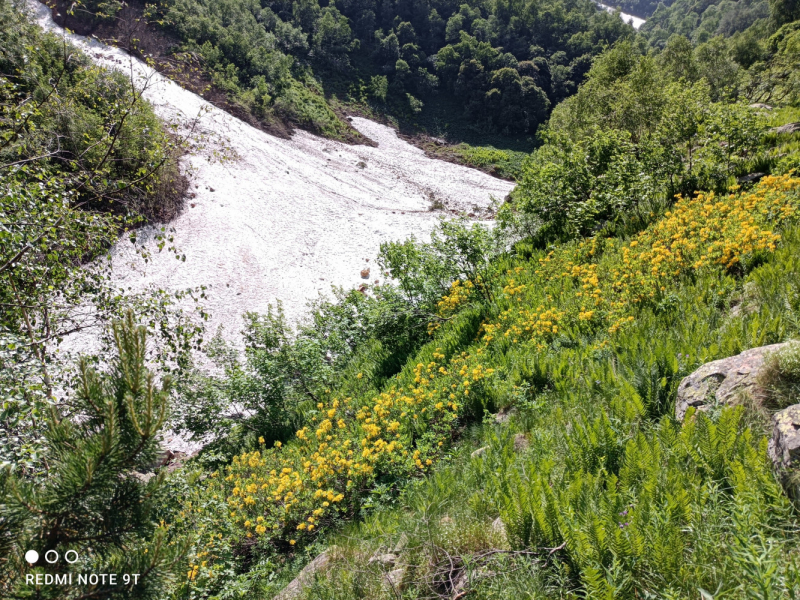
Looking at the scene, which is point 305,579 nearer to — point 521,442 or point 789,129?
point 521,442

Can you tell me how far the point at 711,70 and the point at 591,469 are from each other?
42846mm

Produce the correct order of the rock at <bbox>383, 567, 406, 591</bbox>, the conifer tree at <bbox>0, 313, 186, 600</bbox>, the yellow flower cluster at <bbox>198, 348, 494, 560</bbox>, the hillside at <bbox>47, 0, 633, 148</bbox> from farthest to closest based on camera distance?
the hillside at <bbox>47, 0, 633, 148</bbox> → the yellow flower cluster at <bbox>198, 348, 494, 560</bbox> → the rock at <bbox>383, 567, 406, 591</bbox> → the conifer tree at <bbox>0, 313, 186, 600</bbox>

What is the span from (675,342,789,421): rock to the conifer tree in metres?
3.59

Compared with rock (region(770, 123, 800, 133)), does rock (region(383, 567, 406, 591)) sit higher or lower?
lower

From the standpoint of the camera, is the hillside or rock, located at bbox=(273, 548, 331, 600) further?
the hillside

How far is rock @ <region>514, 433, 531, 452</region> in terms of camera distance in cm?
418

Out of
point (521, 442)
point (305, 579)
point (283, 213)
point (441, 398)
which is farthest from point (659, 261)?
point (283, 213)

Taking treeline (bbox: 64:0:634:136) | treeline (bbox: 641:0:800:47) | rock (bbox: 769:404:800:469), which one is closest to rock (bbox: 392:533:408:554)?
rock (bbox: 769:404:800:469)

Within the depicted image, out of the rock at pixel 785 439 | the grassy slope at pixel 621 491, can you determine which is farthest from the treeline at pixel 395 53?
the rock at pixel 785 439

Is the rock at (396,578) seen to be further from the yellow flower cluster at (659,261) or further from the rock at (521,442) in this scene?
the yellow flower cluster at (659,261)

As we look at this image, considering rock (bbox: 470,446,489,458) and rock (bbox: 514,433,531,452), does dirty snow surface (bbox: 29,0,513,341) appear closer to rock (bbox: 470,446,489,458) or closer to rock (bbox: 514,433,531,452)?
rock (bbox: 470,446,489,458)

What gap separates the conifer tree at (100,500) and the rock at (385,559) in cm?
195

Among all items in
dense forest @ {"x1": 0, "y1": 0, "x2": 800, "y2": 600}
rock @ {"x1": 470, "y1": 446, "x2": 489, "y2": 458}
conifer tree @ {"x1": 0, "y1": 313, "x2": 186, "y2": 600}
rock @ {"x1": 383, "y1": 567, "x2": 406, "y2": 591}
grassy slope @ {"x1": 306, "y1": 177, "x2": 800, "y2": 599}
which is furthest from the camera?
rock @ {"x1": 470, "y1": 446, "x2": 489, "y2": 458}

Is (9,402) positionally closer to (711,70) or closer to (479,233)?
(479,233)
